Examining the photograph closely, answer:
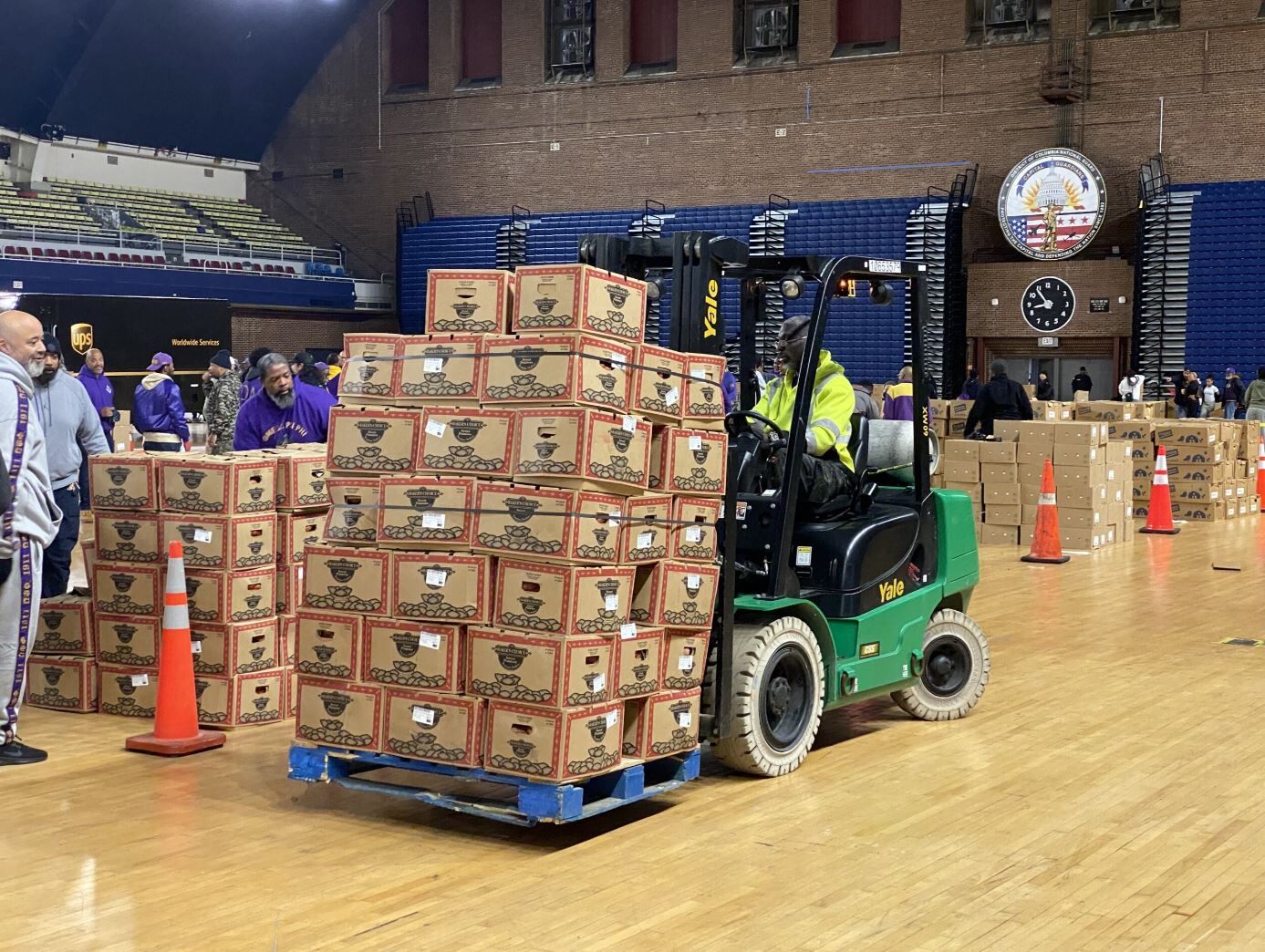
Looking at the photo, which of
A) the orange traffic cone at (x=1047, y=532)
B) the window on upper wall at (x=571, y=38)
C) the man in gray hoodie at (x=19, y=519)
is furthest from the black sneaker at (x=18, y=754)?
the window on upper wall at (x=571, y=38)

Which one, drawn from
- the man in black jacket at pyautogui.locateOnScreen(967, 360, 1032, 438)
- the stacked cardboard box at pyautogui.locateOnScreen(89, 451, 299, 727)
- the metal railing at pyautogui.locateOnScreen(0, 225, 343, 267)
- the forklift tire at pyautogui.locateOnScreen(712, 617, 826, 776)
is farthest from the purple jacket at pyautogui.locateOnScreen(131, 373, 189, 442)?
the metal railing at pyautogui.locateOnScreen(0, 225, 343, 267)

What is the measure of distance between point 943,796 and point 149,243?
28.9 m

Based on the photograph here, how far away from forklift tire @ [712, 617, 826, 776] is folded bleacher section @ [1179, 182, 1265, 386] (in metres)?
23.7

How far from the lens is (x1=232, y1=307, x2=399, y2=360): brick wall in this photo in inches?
1332

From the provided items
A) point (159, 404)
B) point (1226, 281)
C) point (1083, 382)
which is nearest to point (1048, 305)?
point (1083, 382)

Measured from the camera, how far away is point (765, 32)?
33.0m

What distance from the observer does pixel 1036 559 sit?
1552 cm

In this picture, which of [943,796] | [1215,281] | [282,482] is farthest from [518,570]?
[1215,281]

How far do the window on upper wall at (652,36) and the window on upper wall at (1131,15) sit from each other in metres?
8.98

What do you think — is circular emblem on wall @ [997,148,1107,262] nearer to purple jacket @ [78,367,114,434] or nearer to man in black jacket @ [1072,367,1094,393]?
man in black jacket @ [1072,367,1094,393]

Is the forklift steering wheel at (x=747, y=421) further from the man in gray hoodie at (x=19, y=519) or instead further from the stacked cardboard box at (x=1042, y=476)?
the stacked cardboard box at (x=1042, y=476)

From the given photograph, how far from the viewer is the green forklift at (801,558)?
6828 mm

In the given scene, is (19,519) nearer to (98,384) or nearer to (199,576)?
(199,576)

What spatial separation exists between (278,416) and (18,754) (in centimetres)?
296
